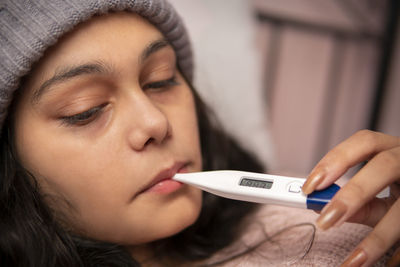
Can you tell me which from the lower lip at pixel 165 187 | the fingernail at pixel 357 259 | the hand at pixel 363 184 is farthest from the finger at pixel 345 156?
the lower lip at pixel 165 187

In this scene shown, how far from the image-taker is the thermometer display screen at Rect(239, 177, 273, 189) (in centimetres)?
58

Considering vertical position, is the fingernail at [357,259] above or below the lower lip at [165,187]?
below

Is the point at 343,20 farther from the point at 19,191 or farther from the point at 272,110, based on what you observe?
the point at 19,191

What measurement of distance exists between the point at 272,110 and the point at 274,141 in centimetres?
14

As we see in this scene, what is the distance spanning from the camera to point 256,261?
0.72 meters

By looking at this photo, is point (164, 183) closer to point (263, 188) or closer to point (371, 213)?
point (263, 188)

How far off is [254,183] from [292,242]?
22cm

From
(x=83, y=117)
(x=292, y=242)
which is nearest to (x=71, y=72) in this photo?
(x=83, y=117)

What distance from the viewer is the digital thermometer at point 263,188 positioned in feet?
1.79

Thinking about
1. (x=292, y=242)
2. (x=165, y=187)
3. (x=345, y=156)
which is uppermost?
(x=345, y=156)

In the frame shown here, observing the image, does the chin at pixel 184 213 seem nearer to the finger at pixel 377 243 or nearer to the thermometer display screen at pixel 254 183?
the thermometer display screen at pixel 254 183

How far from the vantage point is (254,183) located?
60 cm

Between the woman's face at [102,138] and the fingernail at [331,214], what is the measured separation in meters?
0.27

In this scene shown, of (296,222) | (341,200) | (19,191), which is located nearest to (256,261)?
(296,222)
